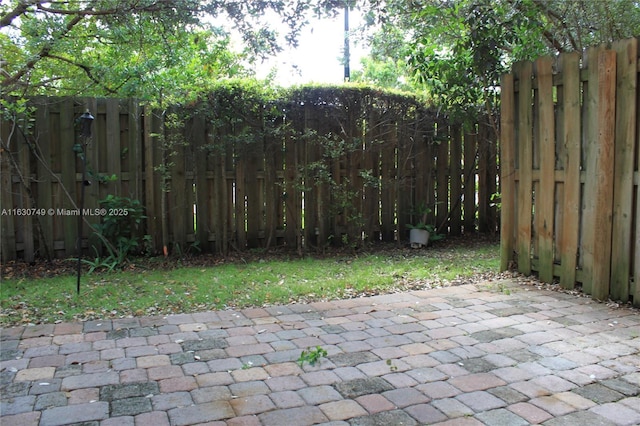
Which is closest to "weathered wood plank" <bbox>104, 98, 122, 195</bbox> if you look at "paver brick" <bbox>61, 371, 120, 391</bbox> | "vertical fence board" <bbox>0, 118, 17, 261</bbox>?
"vertical fence board" <bbox>0, 118, 17, 261</bbox>

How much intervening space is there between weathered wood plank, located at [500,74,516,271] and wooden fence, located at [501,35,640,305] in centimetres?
1

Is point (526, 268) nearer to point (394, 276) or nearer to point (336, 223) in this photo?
point (394, 276)

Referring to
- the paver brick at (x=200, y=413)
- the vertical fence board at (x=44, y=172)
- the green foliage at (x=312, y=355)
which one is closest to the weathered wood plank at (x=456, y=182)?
the green foliage at (x=312, y=355)

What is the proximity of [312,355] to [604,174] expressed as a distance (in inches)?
122

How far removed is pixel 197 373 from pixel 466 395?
1.57 metres

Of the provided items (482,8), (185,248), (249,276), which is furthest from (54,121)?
(482,8)

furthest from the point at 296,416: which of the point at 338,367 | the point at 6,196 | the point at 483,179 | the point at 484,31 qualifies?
the point at 483,179

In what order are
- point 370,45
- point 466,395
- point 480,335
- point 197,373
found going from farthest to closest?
point 370,45 < point 480,335 < point 197,373 < point 466,395

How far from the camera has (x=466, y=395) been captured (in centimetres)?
290

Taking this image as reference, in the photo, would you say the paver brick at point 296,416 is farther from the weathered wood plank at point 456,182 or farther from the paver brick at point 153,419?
the weathered wood plank at point 456,182

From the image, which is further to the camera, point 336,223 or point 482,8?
point 336,223

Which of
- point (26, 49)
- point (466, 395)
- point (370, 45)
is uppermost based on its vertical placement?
point (370, 45)

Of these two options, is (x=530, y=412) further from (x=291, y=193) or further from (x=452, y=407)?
(x=291, y=193)

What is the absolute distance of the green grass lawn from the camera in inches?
182
